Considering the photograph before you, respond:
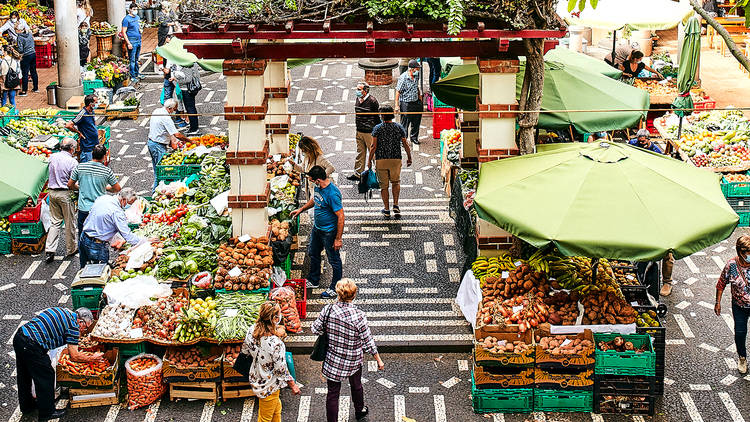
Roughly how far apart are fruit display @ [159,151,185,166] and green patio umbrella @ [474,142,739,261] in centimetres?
593

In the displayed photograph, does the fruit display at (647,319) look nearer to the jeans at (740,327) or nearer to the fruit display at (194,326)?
the jeans at (740,327)

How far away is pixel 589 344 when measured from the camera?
29.6 feet

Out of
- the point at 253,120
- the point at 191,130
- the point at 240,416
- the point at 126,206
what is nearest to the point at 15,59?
the point at 191,130

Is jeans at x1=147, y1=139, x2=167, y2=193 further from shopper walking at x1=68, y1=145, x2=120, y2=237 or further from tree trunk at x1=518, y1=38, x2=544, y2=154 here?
tree trunk at x1=518, y1=38, x2=544, y2=154

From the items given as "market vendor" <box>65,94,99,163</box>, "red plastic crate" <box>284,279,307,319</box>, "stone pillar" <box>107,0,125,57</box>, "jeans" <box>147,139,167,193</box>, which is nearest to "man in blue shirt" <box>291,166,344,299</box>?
"red plastic crate" <box>284,279,307,319</box>

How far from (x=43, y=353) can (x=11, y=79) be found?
10.7 m

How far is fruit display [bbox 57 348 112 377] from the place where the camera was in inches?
364

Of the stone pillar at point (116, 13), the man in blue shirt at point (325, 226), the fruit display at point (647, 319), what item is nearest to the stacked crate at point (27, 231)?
the man in blue shirt at point (325, 226)

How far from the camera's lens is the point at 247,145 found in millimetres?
10555

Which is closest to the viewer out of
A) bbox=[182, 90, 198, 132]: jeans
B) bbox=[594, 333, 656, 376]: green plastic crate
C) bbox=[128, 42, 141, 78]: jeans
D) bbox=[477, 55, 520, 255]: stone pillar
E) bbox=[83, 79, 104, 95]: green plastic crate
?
bbox=[594, 333, 656, 376]: green plastic crate

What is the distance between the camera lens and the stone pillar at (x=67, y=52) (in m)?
18.5

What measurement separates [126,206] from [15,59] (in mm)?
7915

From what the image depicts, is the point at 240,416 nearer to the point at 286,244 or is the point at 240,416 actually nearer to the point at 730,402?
the point at 286,244

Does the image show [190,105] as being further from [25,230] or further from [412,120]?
[25,230]
